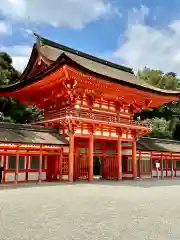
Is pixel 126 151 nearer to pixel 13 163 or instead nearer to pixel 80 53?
pixel 13 163

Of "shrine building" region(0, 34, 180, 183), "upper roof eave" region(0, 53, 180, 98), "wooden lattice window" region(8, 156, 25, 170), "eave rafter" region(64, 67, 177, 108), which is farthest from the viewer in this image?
"eave rafter" region(64, 67, 177, 108)

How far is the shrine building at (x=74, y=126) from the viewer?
18500mm

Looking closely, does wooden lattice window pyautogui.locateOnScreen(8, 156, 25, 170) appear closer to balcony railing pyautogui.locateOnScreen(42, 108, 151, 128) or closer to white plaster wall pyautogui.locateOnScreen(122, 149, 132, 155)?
balcony railing pyautogui.locateOnScreen(42, 108, 151, 128)

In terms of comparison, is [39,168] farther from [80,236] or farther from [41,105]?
[80,236]

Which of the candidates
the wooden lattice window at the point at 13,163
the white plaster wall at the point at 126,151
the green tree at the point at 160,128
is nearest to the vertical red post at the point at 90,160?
the wooden lattice window at the point at 13,163

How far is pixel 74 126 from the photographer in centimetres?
2003

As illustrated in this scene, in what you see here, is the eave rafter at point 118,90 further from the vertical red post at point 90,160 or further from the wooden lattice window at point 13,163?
the wooden lattice window at point 13,163

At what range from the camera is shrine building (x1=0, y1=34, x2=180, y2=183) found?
18.5m

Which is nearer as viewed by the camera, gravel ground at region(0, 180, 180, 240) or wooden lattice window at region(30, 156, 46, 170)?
gravel ground at region(0, 180, 180, 240)

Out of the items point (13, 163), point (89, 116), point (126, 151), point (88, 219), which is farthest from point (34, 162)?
point (88, 219)

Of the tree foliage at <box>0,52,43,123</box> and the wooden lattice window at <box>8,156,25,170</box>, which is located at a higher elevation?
the tree foliage at <box>0,52,43,123</box>

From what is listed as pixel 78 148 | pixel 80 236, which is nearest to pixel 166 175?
pixel 78 148

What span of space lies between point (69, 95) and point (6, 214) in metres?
13.3

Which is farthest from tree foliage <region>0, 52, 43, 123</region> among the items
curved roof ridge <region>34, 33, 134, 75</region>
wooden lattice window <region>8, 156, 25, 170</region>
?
wooden lattice window <region>8, 156, 25, 170</region>
